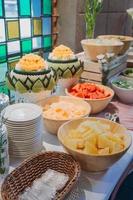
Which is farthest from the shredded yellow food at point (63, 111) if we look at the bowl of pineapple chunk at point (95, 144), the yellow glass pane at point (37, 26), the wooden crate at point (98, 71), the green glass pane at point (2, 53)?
the yellow glass pane at point (37, 26)

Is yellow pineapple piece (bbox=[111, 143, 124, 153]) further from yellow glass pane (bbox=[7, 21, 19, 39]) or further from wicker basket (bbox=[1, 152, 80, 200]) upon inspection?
yellow glass pane (bbox=[7, 21, 19, 39])

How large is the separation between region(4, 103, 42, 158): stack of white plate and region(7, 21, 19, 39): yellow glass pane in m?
0.78

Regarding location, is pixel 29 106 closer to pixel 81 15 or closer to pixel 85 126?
pixel 85 126

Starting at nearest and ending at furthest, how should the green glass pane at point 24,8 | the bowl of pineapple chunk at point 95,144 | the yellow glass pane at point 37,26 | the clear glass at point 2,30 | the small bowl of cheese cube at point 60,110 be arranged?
the bowl of pineapple chunk at point 95,144 < the small bowl of cheese cube at point 60,110 < the clear glass at point 2,30 < the green glass pane at point 24,8 < the yellow glass pane at point 37,26

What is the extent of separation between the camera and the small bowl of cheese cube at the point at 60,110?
0.96 metres

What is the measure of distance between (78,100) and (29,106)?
290mm

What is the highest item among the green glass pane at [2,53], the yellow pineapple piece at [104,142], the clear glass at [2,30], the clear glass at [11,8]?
the clear glass at [11,8]

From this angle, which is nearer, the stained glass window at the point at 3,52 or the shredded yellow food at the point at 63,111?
the shredded yellow food at the point at 63,111

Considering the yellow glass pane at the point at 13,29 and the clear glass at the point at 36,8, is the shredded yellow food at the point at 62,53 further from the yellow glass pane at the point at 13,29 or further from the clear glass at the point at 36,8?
the clear glass at the point at 36,8

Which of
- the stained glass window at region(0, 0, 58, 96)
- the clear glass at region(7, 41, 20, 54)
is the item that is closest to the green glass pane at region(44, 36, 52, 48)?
the stained glass window at region(0, 0, 58, 96)

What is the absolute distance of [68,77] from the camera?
127 cm

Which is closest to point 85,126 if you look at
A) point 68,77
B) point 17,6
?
point 68,77

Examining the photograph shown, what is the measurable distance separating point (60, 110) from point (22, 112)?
22 cm

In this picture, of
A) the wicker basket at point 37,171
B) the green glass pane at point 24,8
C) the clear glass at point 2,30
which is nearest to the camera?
the wicker basket at point 37,171
